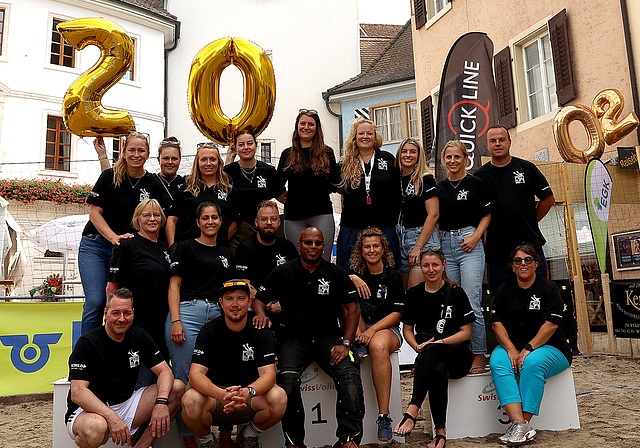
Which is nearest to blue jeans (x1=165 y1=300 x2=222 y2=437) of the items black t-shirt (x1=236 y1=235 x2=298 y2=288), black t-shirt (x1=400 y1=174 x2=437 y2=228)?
black t-shirt (x1=236 y1=235 x2=298 y2=288)

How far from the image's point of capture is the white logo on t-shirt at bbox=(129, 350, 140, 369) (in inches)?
162

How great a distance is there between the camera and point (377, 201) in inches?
202

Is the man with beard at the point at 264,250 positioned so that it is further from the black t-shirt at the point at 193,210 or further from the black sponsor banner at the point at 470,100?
the black sponsor banner at the point at 470,100

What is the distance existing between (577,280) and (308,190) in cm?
512

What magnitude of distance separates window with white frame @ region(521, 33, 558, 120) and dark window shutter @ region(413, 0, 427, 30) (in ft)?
13.2

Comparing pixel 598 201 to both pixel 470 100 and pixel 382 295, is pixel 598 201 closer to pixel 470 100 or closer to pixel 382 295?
pixel 470 100

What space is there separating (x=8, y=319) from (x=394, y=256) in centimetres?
492

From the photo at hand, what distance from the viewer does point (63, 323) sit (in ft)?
24.1

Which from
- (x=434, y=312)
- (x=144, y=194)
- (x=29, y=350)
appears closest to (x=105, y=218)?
(x=144, y=194)

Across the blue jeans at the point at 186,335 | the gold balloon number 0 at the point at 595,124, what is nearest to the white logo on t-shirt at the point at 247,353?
the blue jeans at the point at 186,335

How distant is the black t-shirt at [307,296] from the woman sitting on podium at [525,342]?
127 cm

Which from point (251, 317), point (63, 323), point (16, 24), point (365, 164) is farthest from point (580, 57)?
point (16, 24)

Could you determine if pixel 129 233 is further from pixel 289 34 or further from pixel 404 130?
pixel 289 34

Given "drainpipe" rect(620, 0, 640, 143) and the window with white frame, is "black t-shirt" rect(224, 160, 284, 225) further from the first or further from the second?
the window with white frame
